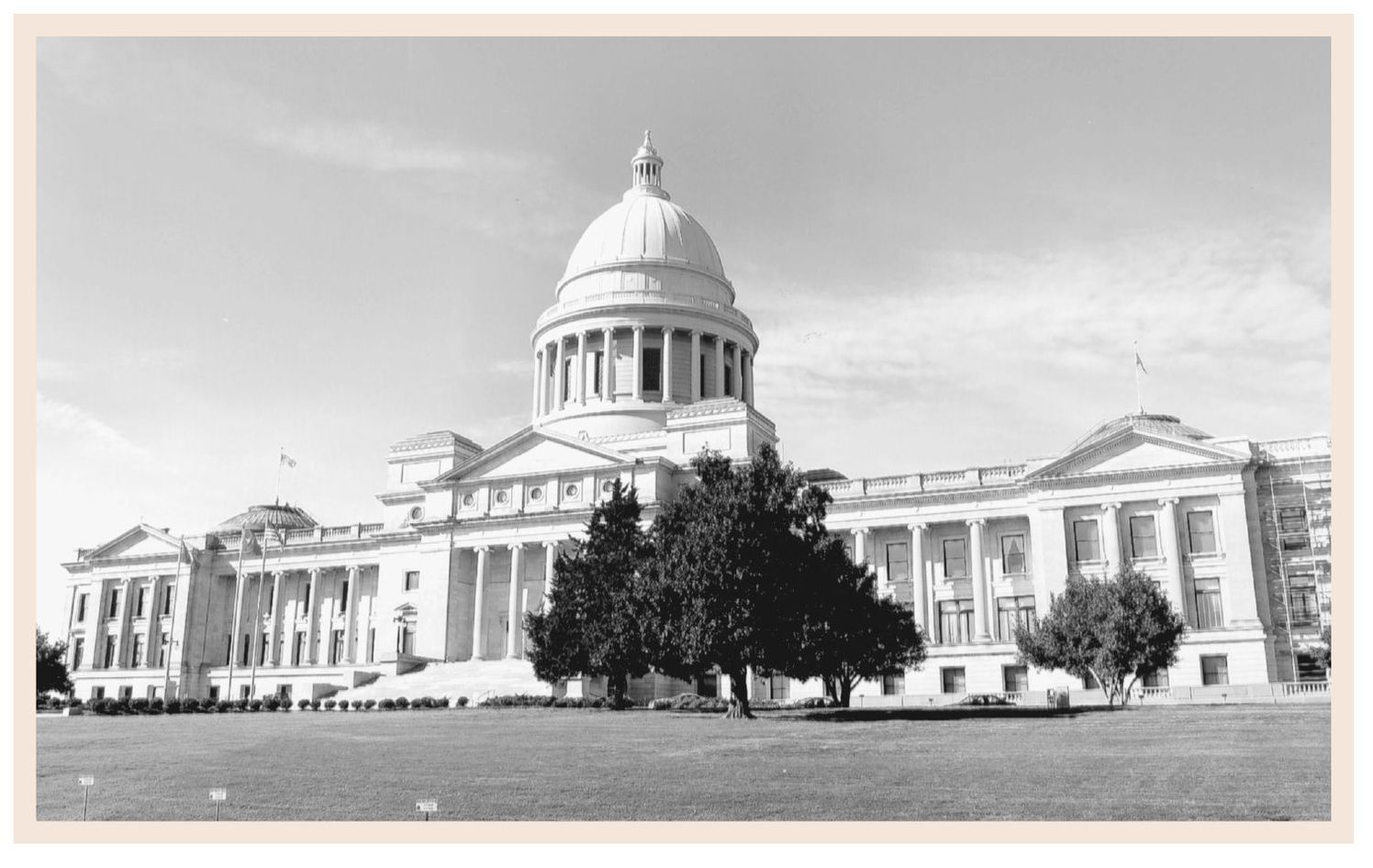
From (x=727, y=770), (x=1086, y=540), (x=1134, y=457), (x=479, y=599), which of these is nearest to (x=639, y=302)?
(x=479, y=599)

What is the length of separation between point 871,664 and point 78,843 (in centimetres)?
3659

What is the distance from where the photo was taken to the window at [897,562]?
70875mm

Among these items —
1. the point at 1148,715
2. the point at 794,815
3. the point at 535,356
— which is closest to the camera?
the point at 794,815

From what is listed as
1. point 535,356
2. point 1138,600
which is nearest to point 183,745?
point 1138,600

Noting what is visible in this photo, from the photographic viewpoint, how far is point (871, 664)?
50344mm

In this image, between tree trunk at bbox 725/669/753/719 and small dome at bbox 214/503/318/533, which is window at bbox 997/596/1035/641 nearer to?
tree trunk at bbox 725/669/753/719

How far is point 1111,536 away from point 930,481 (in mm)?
10938

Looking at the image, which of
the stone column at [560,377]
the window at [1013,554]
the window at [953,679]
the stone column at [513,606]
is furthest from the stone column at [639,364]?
the window at [953,679]

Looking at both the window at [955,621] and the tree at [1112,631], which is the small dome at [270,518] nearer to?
the window at [955,621]

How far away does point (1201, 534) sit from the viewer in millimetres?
63031

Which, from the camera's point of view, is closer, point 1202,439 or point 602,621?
point 602,621

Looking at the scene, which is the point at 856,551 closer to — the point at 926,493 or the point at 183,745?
the point at 926,493

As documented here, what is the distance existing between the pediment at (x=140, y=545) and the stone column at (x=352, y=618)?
48.4 feet

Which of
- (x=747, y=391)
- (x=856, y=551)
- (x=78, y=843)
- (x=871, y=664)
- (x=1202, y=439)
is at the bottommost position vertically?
(x=78, y=843)
